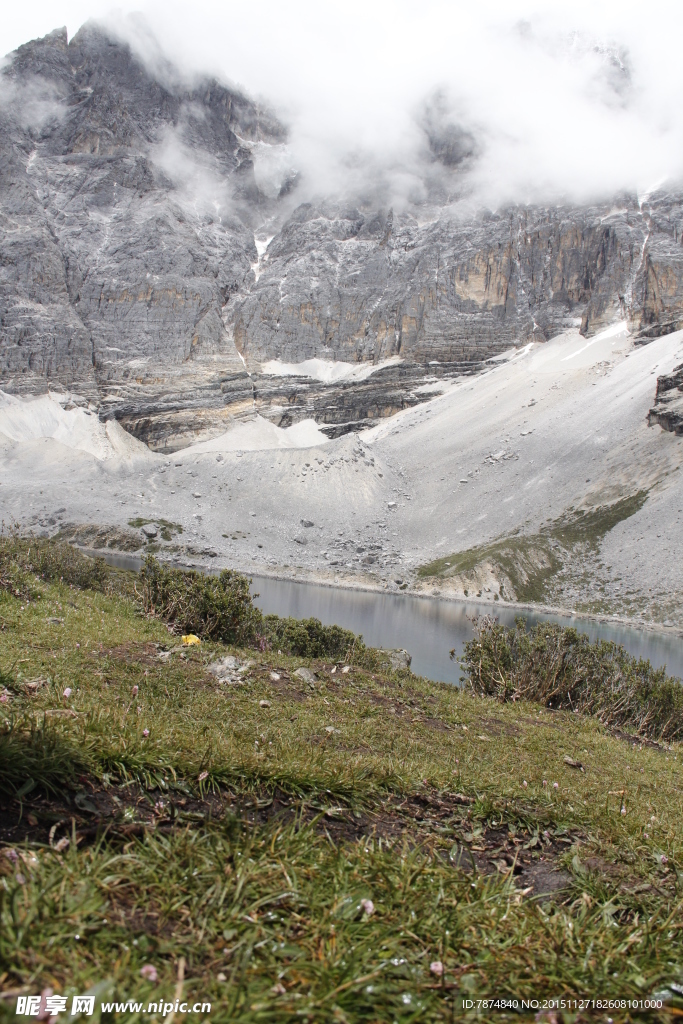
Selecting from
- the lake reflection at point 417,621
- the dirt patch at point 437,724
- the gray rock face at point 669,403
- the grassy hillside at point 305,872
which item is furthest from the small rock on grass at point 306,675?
the gray rock face at point 669,403

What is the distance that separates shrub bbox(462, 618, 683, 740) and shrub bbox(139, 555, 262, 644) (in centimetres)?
561

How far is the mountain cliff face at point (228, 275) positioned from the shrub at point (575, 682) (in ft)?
377

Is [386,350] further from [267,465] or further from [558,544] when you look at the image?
[558,544]

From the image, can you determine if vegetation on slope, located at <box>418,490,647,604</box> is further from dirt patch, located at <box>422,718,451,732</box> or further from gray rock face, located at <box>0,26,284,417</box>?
gray rock face, located at <box>0,26,284,417</box>

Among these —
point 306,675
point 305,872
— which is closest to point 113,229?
point 306,675

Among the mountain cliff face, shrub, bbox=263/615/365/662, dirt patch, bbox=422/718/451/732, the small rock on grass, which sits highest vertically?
the mountain cliff face

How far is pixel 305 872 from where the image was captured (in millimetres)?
2637

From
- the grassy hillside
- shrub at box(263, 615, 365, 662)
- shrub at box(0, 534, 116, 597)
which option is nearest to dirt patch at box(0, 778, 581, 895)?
the grassy hillside

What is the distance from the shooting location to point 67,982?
66.7 inches

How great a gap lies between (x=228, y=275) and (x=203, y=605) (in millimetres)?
154250

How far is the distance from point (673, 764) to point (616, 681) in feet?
17.6

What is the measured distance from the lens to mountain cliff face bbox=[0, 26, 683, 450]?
127m

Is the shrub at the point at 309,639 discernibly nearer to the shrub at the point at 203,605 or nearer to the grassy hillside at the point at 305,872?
the shrub at the point at 203,605

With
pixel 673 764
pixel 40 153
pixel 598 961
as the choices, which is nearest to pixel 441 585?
pixel 673 764
